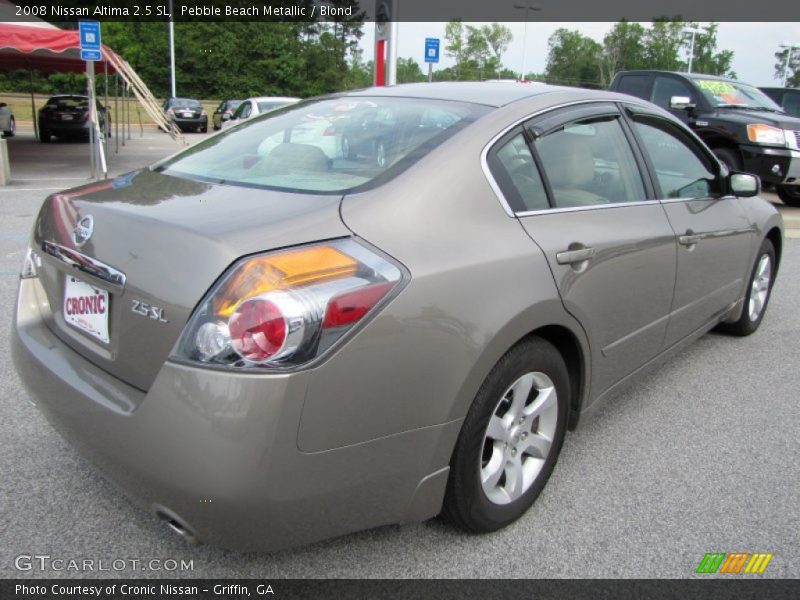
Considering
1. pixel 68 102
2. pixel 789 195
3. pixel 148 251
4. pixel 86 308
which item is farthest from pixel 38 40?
pixel 789 195

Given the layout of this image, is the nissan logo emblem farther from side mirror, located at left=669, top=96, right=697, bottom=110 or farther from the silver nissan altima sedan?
side mirror, located at left=669, top=96, right=697, bottom=110

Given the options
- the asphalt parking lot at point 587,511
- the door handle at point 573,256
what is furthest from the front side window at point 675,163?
the asphalt parking lot at point 587,511

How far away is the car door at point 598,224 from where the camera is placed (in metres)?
2.43

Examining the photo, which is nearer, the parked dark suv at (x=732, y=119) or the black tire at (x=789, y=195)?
the parked dark suv at (x=732, y=119)

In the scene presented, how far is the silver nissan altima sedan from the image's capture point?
1734 millimetres

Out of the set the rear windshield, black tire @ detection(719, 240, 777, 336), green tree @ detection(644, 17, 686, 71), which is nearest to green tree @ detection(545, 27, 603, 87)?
green tree @ detection(644, 17, 686, 71)

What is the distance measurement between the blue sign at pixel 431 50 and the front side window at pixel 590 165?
11.2 m

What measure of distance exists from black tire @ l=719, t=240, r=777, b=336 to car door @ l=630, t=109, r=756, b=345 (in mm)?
467

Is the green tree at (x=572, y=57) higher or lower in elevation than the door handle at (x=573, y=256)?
higher

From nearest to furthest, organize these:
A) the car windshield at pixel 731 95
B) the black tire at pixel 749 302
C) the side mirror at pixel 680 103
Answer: the black tire at pixel 749 302 → the side mirror at pixel 680 103 → the car windshield at pixel 731 95

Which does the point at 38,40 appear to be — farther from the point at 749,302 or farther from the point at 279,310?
the point at 279,310

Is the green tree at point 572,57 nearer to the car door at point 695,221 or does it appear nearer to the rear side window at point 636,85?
the rear side window at point 636,85

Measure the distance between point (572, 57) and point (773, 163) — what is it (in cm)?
7213

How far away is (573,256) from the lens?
2441 millimetres
